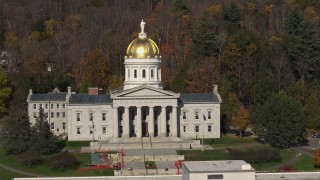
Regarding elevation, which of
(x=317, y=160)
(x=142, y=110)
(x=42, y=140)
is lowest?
(x=317, y=160)

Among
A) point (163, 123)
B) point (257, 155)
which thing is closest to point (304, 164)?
point (257, 155)

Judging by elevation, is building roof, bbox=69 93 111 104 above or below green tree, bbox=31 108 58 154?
above

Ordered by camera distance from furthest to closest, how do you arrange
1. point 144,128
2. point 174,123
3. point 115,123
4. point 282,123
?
1. point 144,128
2. point 174,123
3. point 115,123
4. point 282,123

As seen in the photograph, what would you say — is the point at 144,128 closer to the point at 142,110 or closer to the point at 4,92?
the point at 142,110

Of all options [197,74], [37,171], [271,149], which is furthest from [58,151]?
[197,74]

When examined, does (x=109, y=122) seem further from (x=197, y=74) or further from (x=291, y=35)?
(x=291, y=35)

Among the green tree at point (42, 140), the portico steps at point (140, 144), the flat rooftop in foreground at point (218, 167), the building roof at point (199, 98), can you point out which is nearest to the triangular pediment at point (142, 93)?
the building roof at point (199, 98)

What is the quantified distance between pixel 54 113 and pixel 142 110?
14.1 m

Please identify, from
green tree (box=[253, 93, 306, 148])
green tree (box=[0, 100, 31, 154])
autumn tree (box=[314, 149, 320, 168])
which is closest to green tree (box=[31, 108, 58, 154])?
green tree (box=[0, 100, 31, 154])

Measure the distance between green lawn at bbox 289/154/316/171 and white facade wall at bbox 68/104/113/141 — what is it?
25.2 meters

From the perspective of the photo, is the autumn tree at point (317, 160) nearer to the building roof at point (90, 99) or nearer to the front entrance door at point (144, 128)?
the front entrance door at point (144, 128)

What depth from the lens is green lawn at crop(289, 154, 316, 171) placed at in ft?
256

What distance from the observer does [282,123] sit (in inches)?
3418

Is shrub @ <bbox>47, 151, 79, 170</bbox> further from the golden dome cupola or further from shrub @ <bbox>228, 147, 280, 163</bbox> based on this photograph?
the golden dome cupola
